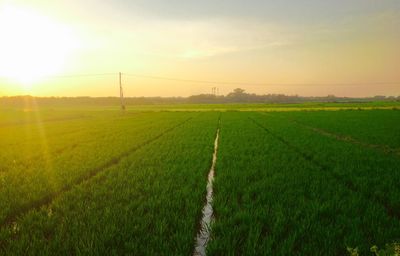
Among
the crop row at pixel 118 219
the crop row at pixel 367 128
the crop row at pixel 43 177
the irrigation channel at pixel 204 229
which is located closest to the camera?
the crop row at pixel 118 219

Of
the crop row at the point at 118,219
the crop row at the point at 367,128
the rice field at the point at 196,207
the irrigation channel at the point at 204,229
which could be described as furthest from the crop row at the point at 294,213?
the crop row at the point at 367,128

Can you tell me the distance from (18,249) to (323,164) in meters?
8.67

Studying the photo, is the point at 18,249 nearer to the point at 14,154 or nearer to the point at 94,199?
the point at 94,199

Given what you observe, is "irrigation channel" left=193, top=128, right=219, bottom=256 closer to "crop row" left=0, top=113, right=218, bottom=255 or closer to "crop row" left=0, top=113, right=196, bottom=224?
"crop row" left=0, top=113, right=218, bottom=255

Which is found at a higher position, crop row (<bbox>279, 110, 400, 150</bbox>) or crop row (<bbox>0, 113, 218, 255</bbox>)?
crop row (<bbox>0, 113, 218, 255</bbox>)

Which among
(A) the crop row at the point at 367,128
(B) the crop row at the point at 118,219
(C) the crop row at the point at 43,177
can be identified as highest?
(B) the crop row at the point at 118,219

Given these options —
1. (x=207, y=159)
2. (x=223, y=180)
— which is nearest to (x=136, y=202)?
(x=223, y=180)

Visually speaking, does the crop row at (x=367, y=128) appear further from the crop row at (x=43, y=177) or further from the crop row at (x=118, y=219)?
the crop row at (x=43, y=177)

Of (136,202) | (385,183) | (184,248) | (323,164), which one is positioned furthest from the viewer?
(323,164)

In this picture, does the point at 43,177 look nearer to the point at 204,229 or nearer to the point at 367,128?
the point at 204,229

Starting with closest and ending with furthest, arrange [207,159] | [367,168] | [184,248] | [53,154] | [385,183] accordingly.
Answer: [184,248] < [385,183] < [367,168] < [207,159] < [53,154]

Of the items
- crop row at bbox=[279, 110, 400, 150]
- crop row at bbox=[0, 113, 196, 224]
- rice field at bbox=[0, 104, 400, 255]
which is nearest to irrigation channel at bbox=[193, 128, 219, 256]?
rice field at bbox=[0, 104, 400, 255]

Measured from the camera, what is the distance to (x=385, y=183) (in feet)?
22.5

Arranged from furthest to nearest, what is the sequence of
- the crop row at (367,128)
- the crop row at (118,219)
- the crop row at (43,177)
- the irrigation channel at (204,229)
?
the crop row at (367,128) → the crop row at (43,177) → the irrigation channel at (204,229) → the crop row at (118,219)
